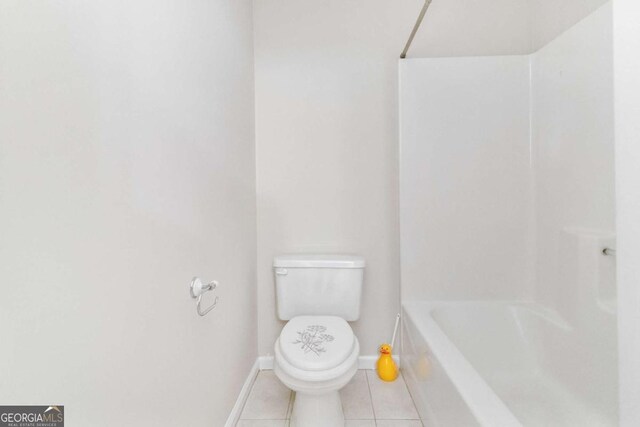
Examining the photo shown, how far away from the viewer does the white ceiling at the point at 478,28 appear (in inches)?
70.0

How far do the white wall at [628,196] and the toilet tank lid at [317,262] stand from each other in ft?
3.80

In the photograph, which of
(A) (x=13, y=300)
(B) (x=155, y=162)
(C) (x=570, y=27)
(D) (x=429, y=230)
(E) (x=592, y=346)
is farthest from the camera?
(D) (x=429, y=230)

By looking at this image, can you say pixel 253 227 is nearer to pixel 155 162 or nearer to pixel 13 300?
pixel 155 162

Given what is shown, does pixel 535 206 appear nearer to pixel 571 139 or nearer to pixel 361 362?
pixel 571 139

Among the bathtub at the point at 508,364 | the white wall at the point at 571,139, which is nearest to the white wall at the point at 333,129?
the bathtub at the point at 508,364

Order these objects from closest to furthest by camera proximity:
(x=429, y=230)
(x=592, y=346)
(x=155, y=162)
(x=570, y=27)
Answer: (x=155, y=162) < (x=592, y=346) < (x=570, y=27) < (x=429, y=230)

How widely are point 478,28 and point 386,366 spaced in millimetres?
1994

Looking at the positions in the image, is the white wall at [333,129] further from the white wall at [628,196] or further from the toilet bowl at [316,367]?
the white wall at [628,196]

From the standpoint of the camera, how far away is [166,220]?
2.88ft

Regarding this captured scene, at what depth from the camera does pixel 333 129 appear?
1.89 m

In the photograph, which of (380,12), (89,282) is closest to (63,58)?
(89,282)

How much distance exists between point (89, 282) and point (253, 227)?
125cm

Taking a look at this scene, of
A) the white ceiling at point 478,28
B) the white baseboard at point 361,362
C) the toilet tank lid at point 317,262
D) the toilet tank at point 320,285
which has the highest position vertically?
the white ceiling at point 478,28

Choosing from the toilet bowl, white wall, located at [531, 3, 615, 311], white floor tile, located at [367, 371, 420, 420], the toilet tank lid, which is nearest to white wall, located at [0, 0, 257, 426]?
the toilet bowl
